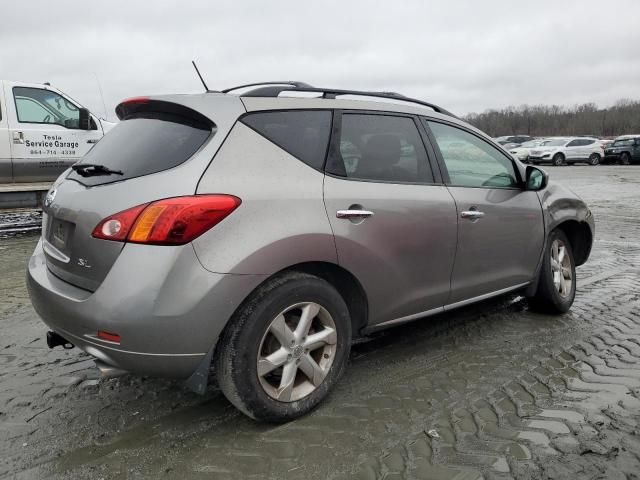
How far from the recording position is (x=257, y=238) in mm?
2465

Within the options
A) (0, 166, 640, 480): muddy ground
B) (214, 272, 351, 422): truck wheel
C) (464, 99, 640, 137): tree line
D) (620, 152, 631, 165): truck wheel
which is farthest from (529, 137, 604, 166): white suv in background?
(464, 99, 640, 137): tree line

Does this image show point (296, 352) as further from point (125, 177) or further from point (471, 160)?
point (471, 160)

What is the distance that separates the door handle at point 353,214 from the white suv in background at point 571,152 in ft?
105

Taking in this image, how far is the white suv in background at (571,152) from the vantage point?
32250mm

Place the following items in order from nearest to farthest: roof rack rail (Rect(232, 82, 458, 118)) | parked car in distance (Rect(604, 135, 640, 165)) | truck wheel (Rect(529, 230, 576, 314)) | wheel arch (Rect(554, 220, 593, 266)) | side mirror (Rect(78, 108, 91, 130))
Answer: roof rack rail (Rect(232, 82, 458, 118)), truck wheel (Rect(529, 230, 576, 314)), wheel arch (Rect(554, 220, 593, 266)), side mirror (Rect(78, 108, 91, 130)), parked car in distance (Rect(604, 135, 640, 165))

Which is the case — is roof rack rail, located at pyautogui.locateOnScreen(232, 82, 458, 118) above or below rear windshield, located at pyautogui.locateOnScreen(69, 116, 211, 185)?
above

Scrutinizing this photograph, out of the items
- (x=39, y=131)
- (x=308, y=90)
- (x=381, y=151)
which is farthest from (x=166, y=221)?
(x=39, y=131)

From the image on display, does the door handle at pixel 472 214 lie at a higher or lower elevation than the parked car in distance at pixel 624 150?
higher

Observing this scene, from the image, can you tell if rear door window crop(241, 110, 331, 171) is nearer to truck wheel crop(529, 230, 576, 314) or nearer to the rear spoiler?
the rear spoiler

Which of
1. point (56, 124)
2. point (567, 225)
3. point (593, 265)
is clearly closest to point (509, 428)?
point (567, 225)

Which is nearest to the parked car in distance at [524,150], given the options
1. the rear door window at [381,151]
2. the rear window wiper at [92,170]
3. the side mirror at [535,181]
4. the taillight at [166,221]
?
the side mirror at [535,181]

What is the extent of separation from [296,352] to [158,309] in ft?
2.43

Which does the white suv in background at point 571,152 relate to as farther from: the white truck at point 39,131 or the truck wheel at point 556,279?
the truck wheel at point 556,279

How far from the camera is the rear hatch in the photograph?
2.40 meters
